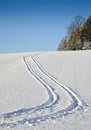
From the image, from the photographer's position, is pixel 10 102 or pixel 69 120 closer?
pixel 69 120

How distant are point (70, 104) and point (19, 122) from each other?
2.81m

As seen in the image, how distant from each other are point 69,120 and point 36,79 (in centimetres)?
940

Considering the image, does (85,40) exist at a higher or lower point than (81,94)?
higher

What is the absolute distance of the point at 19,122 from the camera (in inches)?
364

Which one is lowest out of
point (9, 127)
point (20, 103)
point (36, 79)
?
point (9, 127)

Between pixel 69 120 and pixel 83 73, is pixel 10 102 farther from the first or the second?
pixel 83 73

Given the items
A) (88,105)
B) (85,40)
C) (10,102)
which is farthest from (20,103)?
(85,40)

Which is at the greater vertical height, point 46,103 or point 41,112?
point 46,103

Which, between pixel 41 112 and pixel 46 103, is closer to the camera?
pixel 41 112

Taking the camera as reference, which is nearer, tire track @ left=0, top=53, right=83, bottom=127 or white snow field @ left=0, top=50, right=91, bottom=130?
white snow field @ left=0, top=50, right=91, bottom=130

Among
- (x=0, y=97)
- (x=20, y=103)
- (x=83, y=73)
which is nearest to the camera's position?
(x=20, y=103)

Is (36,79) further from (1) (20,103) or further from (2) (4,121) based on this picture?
(2) (4,121)

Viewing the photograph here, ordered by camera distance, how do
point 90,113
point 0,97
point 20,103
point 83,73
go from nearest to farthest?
point 90,113, point 20,103, point 0,97, point 83,73

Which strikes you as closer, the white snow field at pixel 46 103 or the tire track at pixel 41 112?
the white snow field at pixel 46 103
